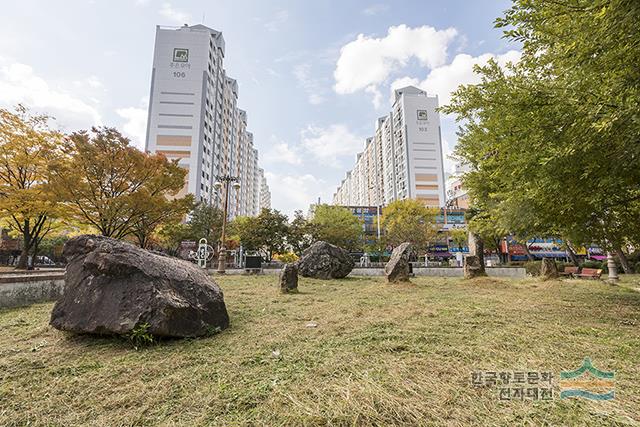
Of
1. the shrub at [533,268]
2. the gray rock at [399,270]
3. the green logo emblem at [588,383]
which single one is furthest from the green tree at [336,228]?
the green logo emblem at [588,383]

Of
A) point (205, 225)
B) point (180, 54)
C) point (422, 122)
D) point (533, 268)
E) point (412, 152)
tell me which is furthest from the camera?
point (422, 122)

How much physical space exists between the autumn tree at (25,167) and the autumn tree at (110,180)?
2.04 ft

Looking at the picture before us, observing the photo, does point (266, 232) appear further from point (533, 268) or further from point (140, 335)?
point (140, 335)

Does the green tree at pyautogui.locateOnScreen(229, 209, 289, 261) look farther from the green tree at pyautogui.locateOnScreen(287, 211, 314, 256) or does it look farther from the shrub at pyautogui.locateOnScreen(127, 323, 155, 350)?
the shrub at pyautogui.locateOnScreen(127, 323, 155, 350)

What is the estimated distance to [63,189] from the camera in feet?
41.3

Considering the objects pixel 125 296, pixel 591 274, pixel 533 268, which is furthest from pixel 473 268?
pixel 125 296

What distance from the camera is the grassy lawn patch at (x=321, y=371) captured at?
79.4 inches

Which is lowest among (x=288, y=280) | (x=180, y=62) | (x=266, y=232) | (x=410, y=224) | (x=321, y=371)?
(x=321, y=371)

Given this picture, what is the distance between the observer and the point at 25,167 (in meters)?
13.5

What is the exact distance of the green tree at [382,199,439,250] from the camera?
29812 mm

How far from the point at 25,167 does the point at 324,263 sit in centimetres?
1446

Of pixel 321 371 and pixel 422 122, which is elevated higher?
pixel 422 122

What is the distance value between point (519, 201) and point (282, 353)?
16.9ft

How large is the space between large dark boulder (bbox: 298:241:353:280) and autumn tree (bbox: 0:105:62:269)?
11330 millimetres
